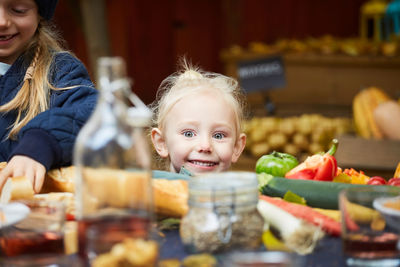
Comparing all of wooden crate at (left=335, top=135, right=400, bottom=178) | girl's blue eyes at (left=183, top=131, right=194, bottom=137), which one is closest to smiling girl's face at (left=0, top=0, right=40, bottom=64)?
girl's blue eyes at (left=183, top=131, right=194, bottom=137)

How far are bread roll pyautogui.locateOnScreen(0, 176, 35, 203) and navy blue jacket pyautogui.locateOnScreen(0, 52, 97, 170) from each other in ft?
0.42

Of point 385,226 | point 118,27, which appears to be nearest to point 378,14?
point 118,27

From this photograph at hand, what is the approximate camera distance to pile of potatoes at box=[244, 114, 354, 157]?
13.3 ft

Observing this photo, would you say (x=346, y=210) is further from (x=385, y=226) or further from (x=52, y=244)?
(x=52, y=244)

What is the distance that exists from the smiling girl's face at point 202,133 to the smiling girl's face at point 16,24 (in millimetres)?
513

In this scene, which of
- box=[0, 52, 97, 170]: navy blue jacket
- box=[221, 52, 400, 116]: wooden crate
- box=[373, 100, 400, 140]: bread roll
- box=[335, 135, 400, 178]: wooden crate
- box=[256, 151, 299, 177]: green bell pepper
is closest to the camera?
box=[0, 52, 97, 170]: navy blue jacket

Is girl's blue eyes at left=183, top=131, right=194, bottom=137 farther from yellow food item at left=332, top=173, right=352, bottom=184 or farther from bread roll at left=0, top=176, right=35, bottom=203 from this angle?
bread roll at left=0, top=176, right=35, bottom=203

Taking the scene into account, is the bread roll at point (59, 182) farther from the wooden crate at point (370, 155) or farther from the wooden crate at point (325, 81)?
the wooden crate at point (325, 81)

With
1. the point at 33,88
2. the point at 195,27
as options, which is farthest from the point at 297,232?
the point at 195,27

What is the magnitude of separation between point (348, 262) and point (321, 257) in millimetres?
54

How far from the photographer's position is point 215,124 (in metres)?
1.90

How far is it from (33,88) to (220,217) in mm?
1018

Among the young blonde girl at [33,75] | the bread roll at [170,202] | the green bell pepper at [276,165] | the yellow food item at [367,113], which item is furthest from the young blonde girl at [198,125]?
the yellow food item at [367,113]

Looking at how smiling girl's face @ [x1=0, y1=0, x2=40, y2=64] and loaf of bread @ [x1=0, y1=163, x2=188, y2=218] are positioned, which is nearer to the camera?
loaf of bread @ [x1=0, y1=163, x2=188, y2=218]
